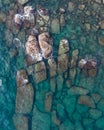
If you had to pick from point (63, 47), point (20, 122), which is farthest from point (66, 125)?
point (63, 47)

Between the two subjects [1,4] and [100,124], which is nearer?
[100,124]

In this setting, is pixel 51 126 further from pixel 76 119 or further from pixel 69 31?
pixel 69 31

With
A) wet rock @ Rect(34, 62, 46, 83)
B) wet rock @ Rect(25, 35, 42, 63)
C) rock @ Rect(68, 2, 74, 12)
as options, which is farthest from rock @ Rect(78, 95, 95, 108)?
rock @ Rect(68, 2, 74, 12)

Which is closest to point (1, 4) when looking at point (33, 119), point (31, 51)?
point (31, 51)

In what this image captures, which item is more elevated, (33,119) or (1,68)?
(1,68)

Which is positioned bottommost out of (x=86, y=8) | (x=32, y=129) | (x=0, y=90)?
(x=32, y=129)
